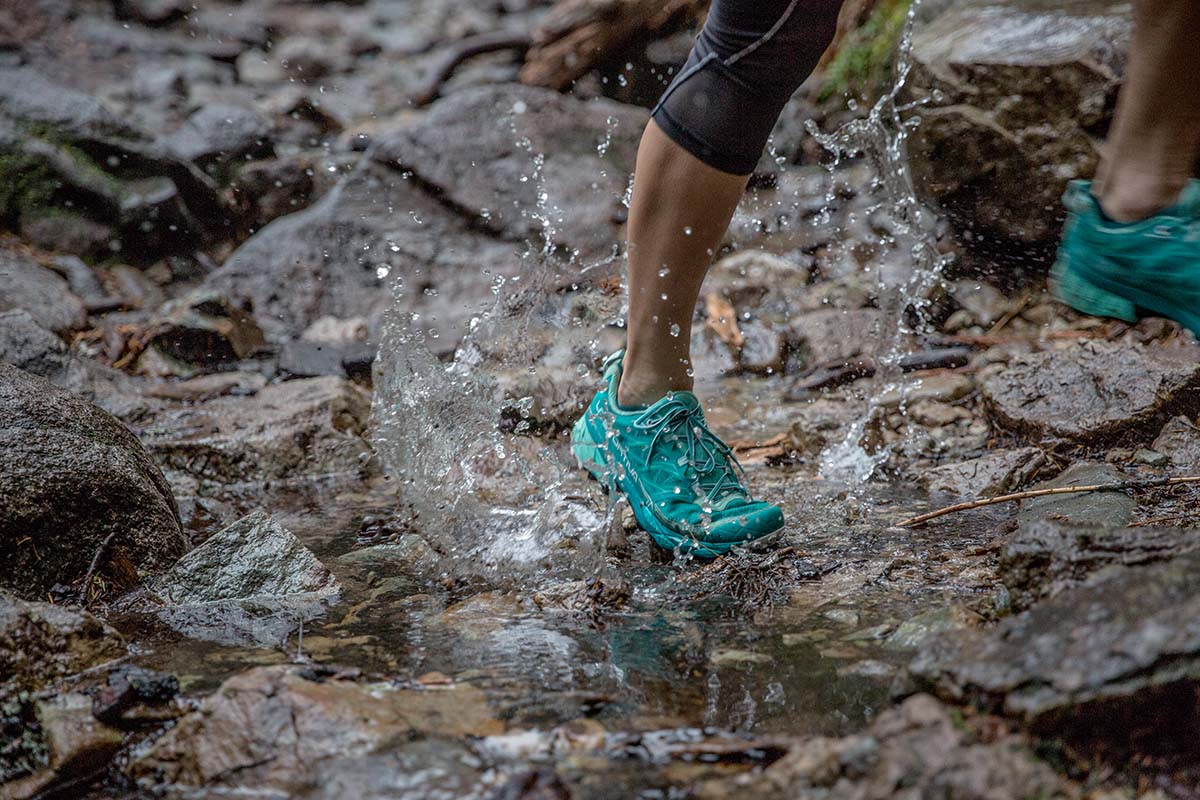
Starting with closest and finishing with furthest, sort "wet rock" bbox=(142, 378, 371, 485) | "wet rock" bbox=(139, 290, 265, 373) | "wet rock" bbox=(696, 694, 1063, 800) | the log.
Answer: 1. "wet rock" bbox=(696, 694, 1063, 800)
2. "wet rock" bbox=(142, 378, 371, 485)
3. "wet rock" bbox=(139, 290, 265, 373)
4. the log

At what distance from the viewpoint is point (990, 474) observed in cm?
247

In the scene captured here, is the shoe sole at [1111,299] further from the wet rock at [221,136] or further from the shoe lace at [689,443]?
the wet rock at [221,136]

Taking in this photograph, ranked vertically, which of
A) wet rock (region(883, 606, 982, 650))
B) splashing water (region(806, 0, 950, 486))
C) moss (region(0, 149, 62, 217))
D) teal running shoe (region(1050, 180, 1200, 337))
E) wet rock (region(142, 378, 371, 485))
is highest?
teal running shoe (region(1050, 180, 1200, 337))

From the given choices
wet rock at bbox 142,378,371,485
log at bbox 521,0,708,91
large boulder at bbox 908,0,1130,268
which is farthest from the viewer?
log at bbox 521,0,708,91

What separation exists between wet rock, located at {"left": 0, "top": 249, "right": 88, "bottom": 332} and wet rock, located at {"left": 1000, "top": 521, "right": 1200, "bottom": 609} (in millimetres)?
4844

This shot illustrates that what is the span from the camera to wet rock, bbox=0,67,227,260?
6.20 m

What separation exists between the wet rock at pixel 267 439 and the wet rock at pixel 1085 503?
2242 millimetres

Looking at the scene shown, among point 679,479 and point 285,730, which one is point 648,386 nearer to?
point 679,479

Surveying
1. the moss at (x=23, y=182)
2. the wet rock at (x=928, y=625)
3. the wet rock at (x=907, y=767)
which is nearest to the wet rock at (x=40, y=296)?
the moss at (x=23, y=182)

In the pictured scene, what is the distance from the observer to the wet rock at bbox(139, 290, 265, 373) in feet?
15.7

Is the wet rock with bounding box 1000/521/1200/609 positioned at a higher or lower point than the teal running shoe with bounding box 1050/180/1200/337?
lower

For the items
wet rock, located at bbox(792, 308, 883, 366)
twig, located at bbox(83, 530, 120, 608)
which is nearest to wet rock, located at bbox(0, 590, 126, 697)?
twig, located at bbox(83, 530, 120, 608)

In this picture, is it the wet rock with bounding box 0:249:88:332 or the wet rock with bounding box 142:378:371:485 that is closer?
the wet rock with bounding box 142:378:371:485

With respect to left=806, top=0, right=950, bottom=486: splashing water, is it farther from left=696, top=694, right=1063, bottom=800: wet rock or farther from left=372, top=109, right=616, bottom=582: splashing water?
left=696, top=694, right=1063, bottom=800: wet rock
